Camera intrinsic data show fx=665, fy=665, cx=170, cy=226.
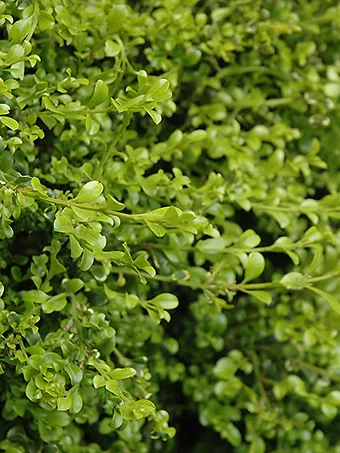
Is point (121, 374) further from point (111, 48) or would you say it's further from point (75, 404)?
point (111, 48)

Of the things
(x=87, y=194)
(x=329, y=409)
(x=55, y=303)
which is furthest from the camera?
A: (x=329, y=409)

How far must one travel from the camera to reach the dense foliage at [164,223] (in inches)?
26.2

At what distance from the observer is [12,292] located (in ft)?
2.40

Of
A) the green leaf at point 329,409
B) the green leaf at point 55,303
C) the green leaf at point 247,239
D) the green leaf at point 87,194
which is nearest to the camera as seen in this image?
the green leaf at point 87,194

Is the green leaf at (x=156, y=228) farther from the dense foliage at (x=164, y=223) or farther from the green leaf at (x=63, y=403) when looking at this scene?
the green leaf at (x=63, y=403)

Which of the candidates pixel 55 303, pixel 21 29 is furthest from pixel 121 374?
pixel 21 29

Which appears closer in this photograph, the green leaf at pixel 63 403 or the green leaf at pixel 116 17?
the green leaf at pixel 63 403

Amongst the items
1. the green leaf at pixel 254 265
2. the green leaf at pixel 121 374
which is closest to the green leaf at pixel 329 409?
the green leaf at pixel 254 265

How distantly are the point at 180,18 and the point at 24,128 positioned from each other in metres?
0.29

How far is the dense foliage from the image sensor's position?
67 cm

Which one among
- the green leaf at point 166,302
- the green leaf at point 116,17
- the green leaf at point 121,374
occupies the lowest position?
the green leaf at point 166,302

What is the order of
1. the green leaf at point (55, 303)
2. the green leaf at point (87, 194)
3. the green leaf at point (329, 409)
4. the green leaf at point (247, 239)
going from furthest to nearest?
1. the green leaf at point (329, 409)
2. the green leaf at point (247, 239)
3. the green leaf at point (55, 303)
4. the green leaf at point (87, 194)

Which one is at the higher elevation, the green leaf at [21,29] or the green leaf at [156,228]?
the green leaf at [21,29]

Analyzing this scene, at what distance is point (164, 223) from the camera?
0.64 metres
